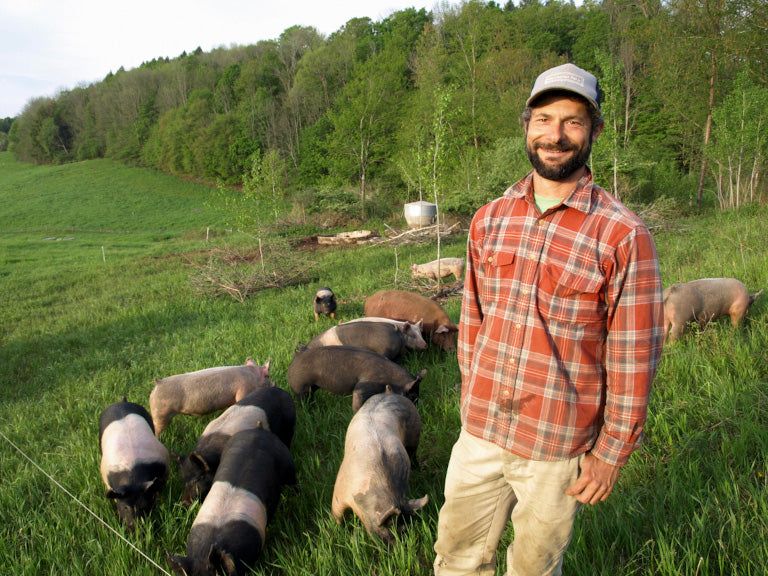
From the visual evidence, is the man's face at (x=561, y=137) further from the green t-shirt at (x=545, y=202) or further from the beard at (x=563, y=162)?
the green t-shirt at (x=545, y=202)

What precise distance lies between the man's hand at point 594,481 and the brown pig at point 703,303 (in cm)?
457

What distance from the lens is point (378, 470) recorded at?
3523 mm

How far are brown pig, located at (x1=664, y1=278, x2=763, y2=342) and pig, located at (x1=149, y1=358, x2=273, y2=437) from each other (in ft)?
16.3

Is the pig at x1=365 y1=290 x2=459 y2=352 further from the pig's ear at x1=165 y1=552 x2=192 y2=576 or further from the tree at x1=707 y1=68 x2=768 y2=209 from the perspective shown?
the tree at x1=707 y1=68 x2=768 y2=209

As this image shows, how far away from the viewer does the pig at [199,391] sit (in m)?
5.25

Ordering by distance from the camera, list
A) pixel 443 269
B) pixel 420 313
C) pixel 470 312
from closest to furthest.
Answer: pixel 470 312 → pixel 420 313 → pixel 443 269

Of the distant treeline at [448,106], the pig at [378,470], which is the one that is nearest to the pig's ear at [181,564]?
the pig at [378,470]

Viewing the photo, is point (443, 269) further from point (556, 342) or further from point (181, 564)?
point (556, 342)

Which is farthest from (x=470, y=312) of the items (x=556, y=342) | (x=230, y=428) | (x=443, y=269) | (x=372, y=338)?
(x=443, y=269)

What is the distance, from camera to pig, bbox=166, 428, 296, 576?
9.74 feet

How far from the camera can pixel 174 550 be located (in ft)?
11.4

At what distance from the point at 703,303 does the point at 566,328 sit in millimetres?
4978

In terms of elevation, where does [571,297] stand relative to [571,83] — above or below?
below

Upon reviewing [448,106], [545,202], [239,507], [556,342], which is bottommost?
[239,507]
